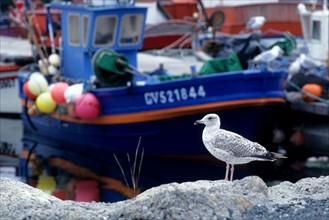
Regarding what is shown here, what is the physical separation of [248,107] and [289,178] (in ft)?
5.27

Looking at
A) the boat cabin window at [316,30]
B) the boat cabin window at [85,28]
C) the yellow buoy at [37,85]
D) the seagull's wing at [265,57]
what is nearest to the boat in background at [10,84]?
the yellow buoy at [37,85]

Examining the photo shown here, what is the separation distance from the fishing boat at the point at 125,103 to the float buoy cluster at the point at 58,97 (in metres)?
0.02

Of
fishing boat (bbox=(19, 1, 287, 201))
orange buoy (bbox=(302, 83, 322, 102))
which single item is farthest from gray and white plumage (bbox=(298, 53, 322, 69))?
fishing boat (bbox=(19, 1, 287, 201))

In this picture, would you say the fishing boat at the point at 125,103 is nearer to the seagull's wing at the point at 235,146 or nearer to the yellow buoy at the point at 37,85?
the yellow buoy at the point at 37,85

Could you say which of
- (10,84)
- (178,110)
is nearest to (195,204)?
(178,110)

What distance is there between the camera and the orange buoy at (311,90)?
16.3 metres

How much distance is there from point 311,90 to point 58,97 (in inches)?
178

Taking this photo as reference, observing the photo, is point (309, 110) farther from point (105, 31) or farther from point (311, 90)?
point (105, 31)

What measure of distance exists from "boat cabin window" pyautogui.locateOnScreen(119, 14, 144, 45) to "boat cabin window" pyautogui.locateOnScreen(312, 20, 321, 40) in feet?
11.6

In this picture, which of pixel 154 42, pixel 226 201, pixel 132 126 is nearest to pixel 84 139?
pixel 132 126

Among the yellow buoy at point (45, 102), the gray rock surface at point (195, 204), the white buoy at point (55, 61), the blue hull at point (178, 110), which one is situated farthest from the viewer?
the white buoy at point (55, 61)

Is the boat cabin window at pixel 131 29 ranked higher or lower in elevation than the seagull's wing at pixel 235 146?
lower

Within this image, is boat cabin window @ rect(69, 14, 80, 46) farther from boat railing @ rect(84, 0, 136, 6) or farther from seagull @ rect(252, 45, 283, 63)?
seagull @ rect(252, 45, 283, 63)

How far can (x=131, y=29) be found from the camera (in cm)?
1742
